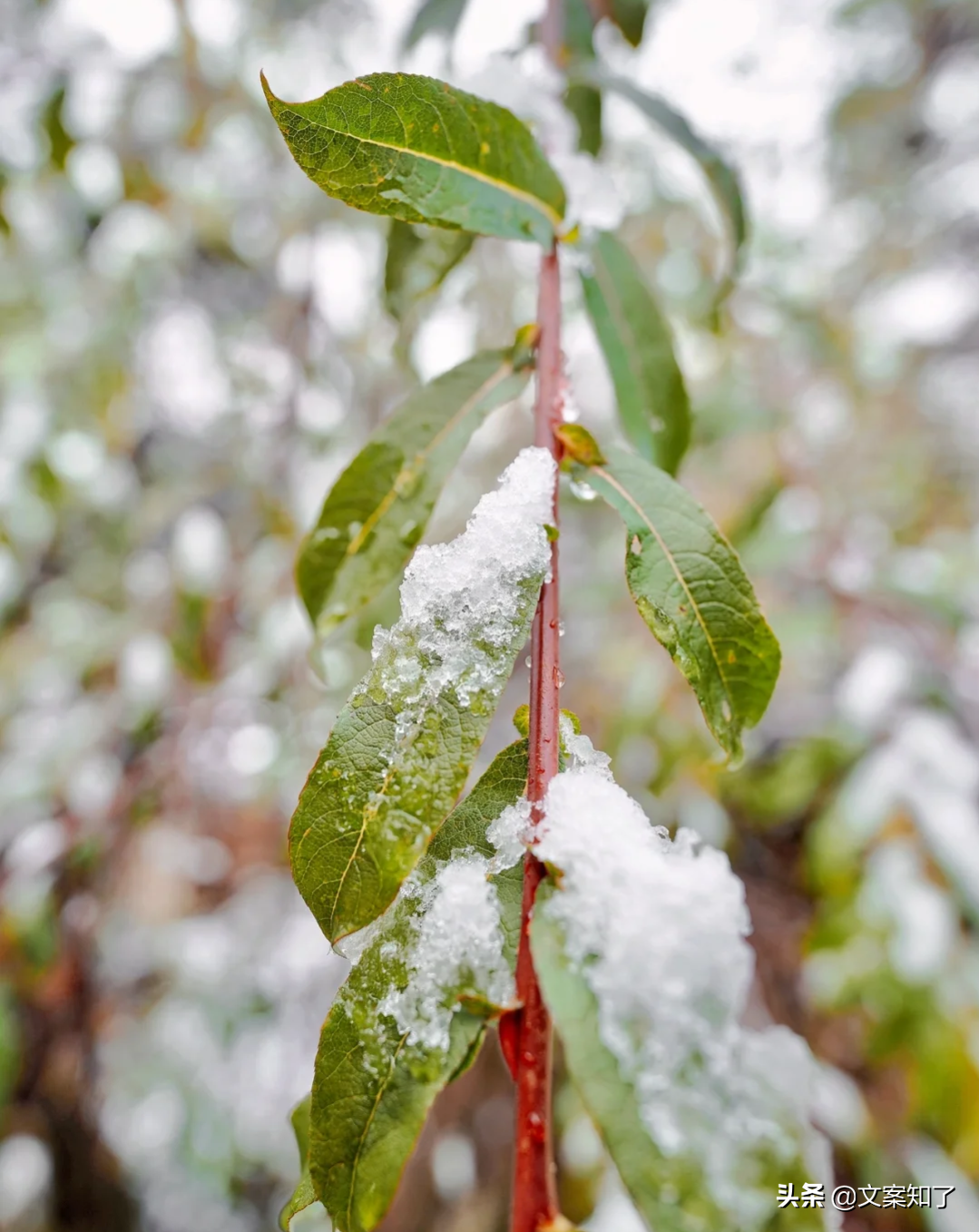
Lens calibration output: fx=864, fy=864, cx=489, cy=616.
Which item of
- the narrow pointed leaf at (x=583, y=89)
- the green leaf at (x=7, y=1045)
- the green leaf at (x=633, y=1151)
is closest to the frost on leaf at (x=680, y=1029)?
the green leaf at (x=633, y=1151)

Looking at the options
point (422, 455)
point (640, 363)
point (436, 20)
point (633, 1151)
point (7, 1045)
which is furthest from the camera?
point (7, 1045)

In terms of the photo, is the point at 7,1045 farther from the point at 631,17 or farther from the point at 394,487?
the point at 631,17

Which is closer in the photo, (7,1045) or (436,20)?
(436,20)

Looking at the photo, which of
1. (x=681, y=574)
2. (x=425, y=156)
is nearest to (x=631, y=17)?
(x=425, y=156)

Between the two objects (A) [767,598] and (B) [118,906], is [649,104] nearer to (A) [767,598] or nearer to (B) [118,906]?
(A) [767,598]

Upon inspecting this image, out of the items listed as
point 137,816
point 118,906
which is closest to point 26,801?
point 137,816

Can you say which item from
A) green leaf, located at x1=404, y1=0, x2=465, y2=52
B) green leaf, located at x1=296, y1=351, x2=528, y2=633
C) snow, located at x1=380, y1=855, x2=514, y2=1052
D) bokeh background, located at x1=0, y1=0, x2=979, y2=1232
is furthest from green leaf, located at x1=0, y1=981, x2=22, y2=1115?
green leaf, located at x1=404, y1=0, x2=465, y2=52
